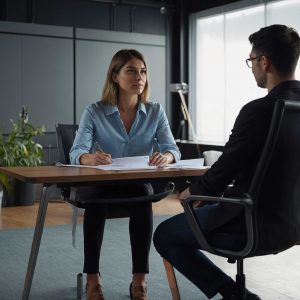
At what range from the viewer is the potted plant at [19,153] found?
6.25 metres

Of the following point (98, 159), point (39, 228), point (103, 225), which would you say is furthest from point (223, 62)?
point (39, 228)

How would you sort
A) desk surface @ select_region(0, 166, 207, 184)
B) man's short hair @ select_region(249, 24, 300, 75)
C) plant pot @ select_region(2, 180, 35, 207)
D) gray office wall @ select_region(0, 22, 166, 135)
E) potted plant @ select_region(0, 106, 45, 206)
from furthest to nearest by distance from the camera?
gray office wall @ select_region(0, 22, 166, 135) < plant pot @ select_region(2, 180, 35, 207) < potted plant @ select_region(0, 106, 45, 206) < desk surface @ select_region(0, 166, 207, 184) < man's short hair @ select_region(249, 24, 300, 75)

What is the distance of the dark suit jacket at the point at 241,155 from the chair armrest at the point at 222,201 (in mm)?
46

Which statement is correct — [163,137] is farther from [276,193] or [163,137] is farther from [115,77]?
[276,193]

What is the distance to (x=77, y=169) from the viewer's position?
248 centimetres

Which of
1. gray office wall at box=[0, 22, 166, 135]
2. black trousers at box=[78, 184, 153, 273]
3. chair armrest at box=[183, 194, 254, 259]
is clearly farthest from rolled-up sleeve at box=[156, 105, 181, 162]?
gray office wall at box=[0, 22, 166, 135]

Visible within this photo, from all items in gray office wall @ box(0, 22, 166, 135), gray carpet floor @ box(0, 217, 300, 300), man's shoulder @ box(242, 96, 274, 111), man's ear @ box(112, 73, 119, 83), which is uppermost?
gray office wall @ box(0, 22, 166, 135)

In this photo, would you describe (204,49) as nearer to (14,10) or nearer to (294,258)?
(14,10)

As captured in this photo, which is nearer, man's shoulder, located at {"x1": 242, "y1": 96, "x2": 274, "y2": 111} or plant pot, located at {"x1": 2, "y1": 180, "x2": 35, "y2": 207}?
man's shoulder, located at {"x1": 242, "y1": 96, "x2": 274, "y2": 111}

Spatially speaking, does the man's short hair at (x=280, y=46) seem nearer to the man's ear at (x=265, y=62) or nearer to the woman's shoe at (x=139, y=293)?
the man's ear at (x=265, y=62)

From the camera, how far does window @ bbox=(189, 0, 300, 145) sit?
7.06m

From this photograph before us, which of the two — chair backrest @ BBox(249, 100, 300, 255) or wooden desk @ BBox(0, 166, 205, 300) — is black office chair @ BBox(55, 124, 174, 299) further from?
chair backrest @ BBox(249, 100, 300, 255)

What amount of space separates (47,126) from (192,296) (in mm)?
4655

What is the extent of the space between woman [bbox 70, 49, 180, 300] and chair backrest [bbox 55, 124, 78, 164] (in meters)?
0.35
